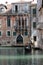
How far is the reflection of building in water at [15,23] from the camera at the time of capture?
48.4 metres

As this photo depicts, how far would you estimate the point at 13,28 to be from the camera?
49125mm

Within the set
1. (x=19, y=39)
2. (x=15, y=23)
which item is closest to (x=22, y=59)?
(x=19, y=39)

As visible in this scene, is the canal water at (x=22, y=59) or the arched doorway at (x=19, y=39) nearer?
the canal water at (x=22, y=59)

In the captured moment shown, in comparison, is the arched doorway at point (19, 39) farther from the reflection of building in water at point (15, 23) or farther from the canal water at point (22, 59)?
the canal water at point (22, 59)

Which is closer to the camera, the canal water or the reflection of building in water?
the canal water

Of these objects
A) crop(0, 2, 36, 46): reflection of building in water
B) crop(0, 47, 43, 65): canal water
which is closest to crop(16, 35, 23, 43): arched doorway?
crop(0, 2, 36, 46): reflection of building in water

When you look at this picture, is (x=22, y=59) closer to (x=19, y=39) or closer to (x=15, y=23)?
(x=19, y=39)

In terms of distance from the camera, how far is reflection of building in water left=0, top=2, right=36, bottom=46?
48375mm

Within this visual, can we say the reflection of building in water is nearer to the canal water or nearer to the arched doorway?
the arched doorway

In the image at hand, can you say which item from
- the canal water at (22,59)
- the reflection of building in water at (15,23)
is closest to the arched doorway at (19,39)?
the reflection of building in water at (15,23)

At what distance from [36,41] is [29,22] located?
6456 millimetres

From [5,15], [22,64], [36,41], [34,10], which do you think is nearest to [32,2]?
[34,10]

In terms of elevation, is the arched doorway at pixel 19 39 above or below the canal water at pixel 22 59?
below

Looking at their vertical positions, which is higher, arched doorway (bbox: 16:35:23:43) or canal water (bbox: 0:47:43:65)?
canal water (bbox: 0:47:43:65)
